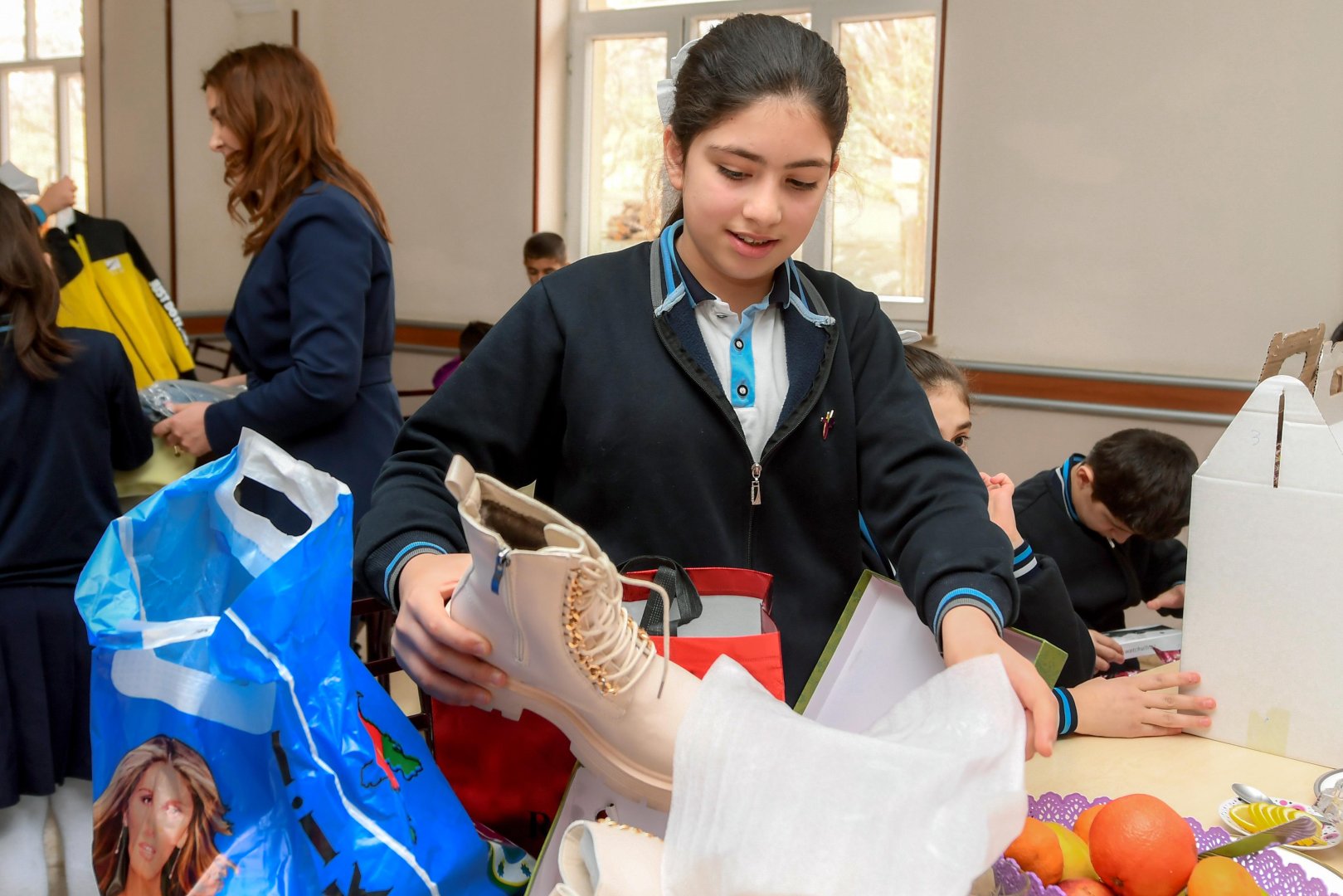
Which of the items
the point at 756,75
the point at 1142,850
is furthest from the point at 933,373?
the point at 1142,850

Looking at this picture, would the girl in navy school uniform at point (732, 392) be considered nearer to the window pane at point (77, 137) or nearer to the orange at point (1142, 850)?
the orange at point (1142, 850)

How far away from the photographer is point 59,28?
18.6 ft

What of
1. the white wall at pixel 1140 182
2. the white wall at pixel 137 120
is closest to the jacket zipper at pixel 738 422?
the white wall at pixel 1140 182

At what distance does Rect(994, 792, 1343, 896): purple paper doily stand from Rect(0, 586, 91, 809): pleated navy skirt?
1.55 m

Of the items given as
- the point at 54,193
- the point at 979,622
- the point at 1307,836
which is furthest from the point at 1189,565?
the point at 54,193

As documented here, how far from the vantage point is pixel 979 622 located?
0.85 m

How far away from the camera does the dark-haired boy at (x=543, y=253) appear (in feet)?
14.5

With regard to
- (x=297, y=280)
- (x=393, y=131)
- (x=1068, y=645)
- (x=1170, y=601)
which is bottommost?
(x=1170, y=601)

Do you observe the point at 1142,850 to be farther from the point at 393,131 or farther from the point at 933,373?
the point at 393,131

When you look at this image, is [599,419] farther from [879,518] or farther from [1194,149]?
[1194,149]

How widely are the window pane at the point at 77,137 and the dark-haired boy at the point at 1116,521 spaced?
5.23 metres

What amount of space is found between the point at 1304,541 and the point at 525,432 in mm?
816

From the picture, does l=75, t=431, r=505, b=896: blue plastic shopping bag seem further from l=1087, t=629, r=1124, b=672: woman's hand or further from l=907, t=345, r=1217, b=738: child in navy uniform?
l=1087, t=629, r=1124, b=672: woman's hand

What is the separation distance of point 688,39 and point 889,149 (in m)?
0.90
